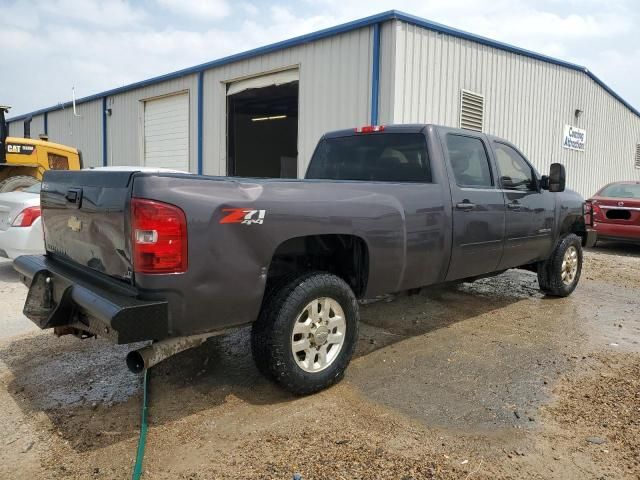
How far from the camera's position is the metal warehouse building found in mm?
9430

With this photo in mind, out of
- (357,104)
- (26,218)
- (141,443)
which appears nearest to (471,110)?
(357,104)

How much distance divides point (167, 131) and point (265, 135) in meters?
6.06

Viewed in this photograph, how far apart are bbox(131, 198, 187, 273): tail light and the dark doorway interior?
1295 cm

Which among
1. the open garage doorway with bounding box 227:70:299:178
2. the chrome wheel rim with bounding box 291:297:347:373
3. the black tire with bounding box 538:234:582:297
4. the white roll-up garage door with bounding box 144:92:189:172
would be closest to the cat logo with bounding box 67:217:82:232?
the chrome wheel rim with bounding box 291:297:347:373

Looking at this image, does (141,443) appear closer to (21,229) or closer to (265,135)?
(21,229)

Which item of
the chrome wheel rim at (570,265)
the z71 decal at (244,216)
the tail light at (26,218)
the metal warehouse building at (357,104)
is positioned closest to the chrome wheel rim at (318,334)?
the z71 decal at (244,216)

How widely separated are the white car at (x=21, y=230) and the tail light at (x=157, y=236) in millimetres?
4657

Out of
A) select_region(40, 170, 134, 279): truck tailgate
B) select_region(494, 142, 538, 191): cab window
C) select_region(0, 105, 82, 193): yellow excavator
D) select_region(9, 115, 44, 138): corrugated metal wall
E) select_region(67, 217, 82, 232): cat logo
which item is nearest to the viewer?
select_region(40, 170, 134, 279): truck tailgate

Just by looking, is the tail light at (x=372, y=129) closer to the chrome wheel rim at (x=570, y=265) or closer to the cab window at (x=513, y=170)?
the cab window at (x=513, y=170)

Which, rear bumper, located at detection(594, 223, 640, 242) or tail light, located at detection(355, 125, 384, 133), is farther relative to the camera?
rear bumper, located at detection(594, 223, 640, 242)

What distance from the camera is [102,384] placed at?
3703mm

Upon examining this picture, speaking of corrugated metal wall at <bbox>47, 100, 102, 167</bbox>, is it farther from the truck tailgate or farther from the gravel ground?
the truck tailgate

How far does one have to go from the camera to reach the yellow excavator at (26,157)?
10.1m

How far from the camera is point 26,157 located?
34.2ft
